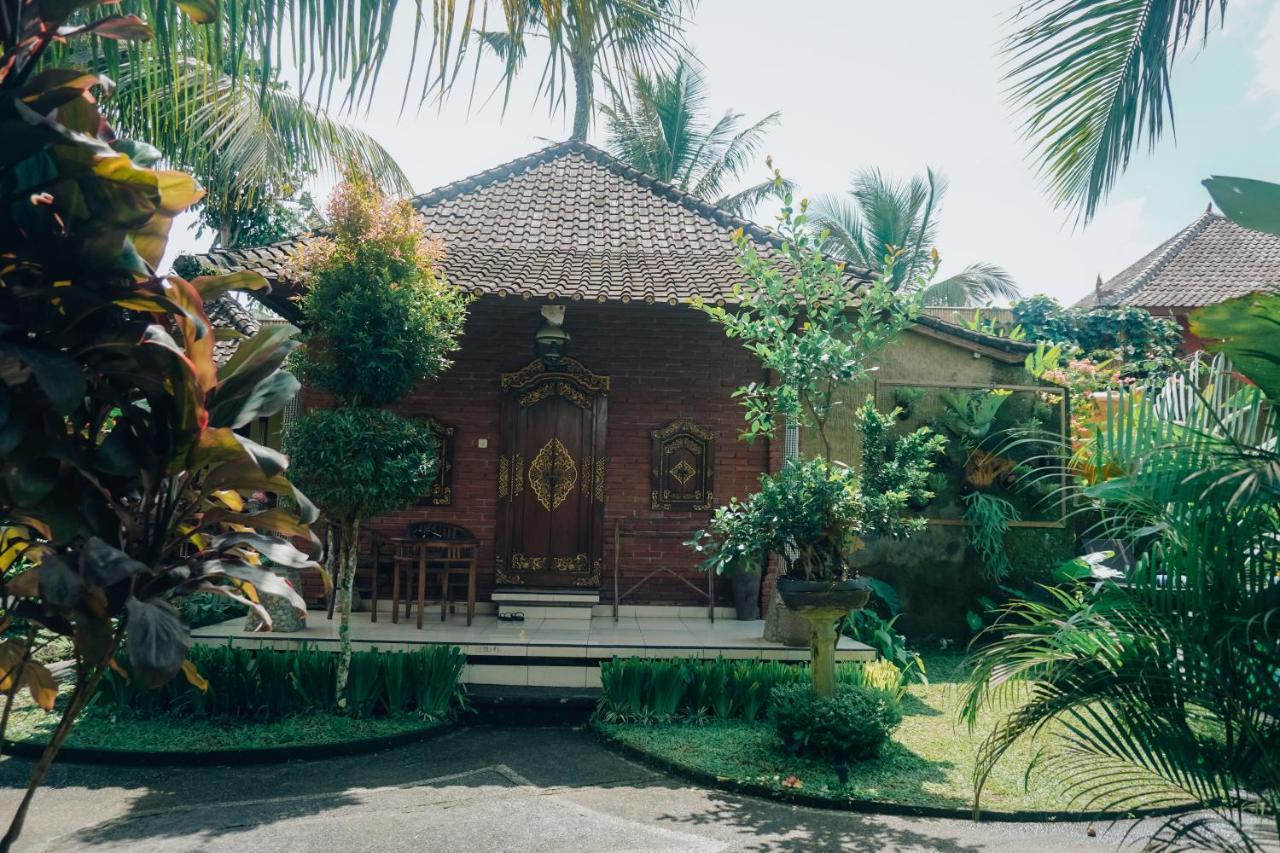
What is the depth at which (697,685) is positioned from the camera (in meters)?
6.54

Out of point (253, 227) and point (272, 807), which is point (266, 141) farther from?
point (253, 227)

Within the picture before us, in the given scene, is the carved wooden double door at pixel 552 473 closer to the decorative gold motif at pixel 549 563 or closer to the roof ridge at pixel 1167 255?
the decorative gold motif at pixel 549 563

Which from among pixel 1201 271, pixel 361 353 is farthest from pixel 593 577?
pixel 1201 271

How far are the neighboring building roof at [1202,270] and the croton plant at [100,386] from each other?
1864 centimetres

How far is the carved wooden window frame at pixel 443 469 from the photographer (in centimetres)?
934

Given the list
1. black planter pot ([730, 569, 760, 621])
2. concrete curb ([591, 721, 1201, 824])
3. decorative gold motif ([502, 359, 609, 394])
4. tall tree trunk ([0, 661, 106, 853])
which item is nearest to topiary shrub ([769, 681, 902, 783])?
concrete curb ([591, 721, 1201, 824])

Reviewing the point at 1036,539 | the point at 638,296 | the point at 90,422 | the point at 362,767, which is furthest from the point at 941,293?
Answer: the point at 90,422

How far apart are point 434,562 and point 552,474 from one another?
1.51 metres

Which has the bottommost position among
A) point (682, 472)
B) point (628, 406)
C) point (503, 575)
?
point (503, 575)

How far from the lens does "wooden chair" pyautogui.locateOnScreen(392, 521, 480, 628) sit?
8133 millimetres

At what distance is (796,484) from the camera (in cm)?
568

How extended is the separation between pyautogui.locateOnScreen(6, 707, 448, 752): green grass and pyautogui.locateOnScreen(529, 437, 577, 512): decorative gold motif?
3.38 m

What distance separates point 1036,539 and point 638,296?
512cm

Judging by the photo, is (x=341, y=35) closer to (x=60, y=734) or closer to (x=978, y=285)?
(x=60, y=734)
